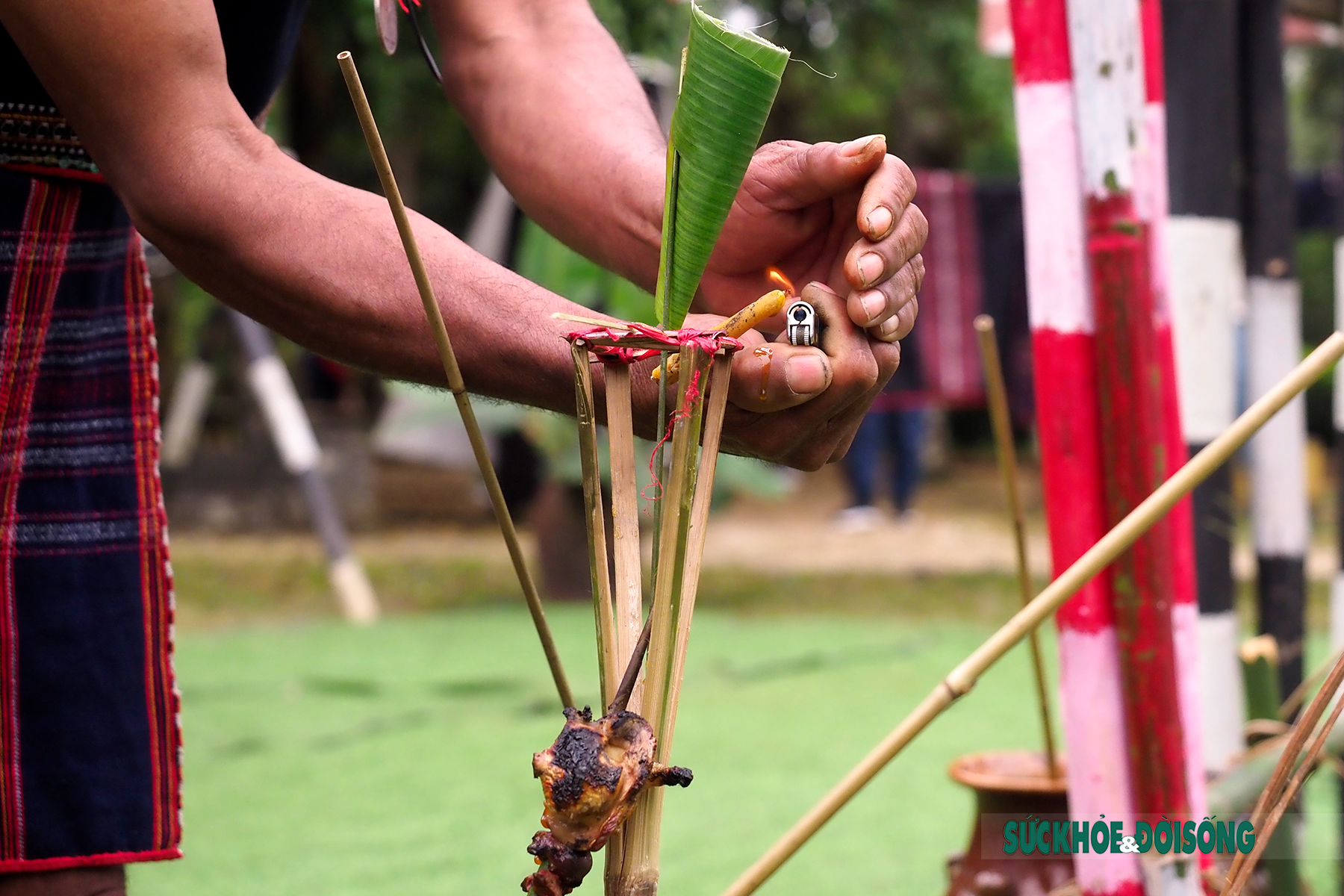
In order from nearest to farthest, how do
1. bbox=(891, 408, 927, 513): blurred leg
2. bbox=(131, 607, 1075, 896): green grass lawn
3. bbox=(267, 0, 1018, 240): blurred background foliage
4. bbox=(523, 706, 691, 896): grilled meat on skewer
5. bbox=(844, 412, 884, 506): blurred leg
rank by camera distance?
bbox=(523, 706, 691, 896): grilled meat on skewer, bbox=(131, 607, 1075, 896): green grass lawn, bbox=(267, 0, 1018, 240): blurred background foliage, bbox=(844, 412, 884, 506): blurred leg, bbox=(891, 408, 927, 513): blurred leg

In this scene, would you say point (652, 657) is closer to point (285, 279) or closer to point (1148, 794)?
point (285, 279)

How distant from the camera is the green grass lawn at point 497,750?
7.79 ft

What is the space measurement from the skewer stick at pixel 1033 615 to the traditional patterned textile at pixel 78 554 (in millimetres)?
679

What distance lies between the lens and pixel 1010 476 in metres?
1.50

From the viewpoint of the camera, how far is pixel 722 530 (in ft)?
26.4

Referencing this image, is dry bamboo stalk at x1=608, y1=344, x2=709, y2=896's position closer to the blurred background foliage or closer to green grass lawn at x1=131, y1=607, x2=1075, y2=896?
green grass lawn at x1=131, y1=607, x2=1075, y2=896

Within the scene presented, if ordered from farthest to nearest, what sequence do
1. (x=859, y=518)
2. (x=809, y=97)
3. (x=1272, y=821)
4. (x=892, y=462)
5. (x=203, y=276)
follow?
(x=809, y=97) → (x=892, y=462) → (x=859, y=518) → (x=203, y=276) → (x=1272, y=821)

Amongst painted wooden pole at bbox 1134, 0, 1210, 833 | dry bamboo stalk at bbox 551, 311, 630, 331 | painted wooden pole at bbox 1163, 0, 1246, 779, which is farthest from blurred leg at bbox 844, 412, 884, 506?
dry bamboo stalk at bbox 551, 311, 630, 331

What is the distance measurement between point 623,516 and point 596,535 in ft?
0.07

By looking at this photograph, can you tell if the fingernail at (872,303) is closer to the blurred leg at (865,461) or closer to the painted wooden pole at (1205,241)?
the painted wooden pole at (1205,241)

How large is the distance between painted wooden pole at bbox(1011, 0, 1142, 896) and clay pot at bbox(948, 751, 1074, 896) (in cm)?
24

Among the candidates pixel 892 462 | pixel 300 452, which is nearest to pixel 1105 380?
pixel 300 452

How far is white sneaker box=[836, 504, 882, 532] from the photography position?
7.81m

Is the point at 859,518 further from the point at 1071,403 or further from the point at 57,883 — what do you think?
the point at 57,883
